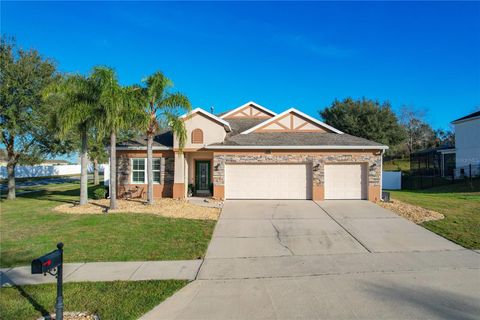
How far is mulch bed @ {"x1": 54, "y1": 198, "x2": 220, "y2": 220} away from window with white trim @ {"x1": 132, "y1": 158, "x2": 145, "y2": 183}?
9.07 feet

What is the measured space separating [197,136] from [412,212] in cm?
1115

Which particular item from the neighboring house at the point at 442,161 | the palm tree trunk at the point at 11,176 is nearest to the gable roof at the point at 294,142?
the palm tree trunk at the point at 11,176

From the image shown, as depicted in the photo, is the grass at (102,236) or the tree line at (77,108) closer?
the grass at (102,236)

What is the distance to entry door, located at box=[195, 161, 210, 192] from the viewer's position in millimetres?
18891

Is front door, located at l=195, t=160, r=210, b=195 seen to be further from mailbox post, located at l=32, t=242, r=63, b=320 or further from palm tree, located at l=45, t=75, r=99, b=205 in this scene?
mailbox post, located at l=32, t=242, r=63, b=320

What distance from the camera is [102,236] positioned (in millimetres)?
9203

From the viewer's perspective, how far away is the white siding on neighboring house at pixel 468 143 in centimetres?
2683

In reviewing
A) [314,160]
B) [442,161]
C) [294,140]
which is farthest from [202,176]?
[442,161]

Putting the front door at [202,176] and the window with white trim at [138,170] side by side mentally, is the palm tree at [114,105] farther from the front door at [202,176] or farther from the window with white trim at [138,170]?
the front door at [202,176]

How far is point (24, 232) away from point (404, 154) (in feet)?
160

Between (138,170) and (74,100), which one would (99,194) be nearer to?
(138,170)

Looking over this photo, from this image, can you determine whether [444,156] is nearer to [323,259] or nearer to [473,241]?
[473,241]

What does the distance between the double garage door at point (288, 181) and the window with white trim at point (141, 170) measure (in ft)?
13.7

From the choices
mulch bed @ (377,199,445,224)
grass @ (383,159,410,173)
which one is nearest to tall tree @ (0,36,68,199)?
mulch bed @ (377,199,445,224)
